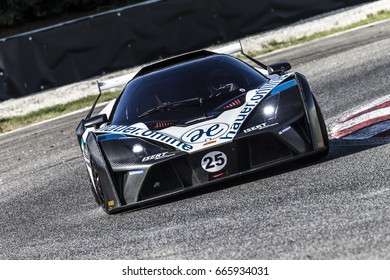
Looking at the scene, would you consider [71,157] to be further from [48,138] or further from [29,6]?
[29,6]

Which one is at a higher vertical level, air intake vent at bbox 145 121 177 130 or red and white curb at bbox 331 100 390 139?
air intake vent at bbox 145 121 177 130

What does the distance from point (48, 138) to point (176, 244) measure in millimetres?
8983

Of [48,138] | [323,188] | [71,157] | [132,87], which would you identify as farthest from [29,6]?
[323,188]

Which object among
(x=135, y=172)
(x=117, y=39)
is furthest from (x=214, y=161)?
(x=117, y=39)

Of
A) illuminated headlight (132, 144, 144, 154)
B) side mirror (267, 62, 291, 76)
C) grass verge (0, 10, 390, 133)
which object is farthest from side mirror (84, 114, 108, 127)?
grass verge (0, 10, 390, 133)

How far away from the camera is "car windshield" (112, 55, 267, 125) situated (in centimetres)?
773

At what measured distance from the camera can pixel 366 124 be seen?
8.76 meters

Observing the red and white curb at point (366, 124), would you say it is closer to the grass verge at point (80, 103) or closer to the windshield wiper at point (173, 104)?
the windshield wiper at point (173, 104)

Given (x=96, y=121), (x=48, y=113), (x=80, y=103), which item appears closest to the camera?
(x=96, y=121)

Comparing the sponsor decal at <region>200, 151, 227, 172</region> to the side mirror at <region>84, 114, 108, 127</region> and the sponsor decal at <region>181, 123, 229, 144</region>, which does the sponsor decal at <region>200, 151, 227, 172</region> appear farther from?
the side mirror at <region>84, 114, 108, 127</region>

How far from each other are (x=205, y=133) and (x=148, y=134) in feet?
1.66

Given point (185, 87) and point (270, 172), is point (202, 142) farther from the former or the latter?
point (185, 87)

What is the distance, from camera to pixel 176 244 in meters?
5.60

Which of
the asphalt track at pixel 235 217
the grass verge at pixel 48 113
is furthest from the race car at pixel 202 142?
the grass verge at pixel 48 113
